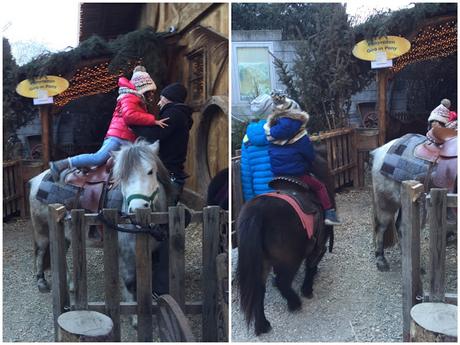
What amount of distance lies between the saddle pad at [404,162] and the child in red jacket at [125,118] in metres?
0.76

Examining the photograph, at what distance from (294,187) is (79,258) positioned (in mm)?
708

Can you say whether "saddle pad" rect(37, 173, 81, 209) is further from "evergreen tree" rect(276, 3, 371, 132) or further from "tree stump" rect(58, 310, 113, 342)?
"evergreen tree" rect(276, 3, 371, 132)

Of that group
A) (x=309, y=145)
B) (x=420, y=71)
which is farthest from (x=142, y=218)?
(x=420, y=71)

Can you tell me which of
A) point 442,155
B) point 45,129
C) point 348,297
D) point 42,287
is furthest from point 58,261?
point 442,155

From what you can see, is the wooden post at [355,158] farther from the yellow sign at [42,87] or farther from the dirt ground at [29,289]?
the yellow sign at [42,87]

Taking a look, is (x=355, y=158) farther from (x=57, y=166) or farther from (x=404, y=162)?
(x=57, y=166)

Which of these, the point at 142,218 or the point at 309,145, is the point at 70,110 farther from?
the point at 309,145

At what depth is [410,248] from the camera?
154 centimetres

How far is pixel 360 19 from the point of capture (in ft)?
5.25

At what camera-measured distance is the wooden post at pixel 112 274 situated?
5.13ft

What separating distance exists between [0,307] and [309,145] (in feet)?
3.63

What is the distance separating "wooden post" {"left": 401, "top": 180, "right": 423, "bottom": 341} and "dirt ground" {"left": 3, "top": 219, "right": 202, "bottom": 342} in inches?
25.7

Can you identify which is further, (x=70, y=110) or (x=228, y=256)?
(x=70, y=110)

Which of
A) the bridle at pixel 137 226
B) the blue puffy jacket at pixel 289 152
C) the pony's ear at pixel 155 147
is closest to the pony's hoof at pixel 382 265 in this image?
the blue puffy jacket at pixel 289 152
